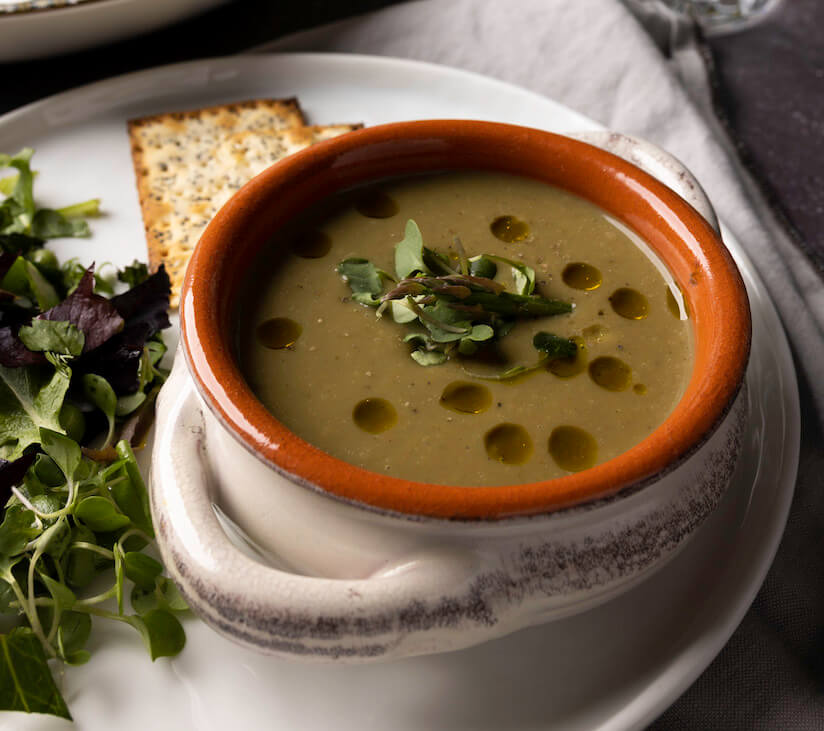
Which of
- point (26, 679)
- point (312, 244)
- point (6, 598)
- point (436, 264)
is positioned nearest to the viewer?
point (26, 679)

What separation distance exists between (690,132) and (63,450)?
76.9 inches

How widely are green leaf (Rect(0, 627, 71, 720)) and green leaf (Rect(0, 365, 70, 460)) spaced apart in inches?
15.8

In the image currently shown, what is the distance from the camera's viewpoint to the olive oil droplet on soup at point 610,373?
1.47 metres

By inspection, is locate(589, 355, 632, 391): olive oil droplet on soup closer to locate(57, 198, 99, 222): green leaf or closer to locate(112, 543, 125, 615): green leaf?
locate(112, 543, 125, 615): green leaf

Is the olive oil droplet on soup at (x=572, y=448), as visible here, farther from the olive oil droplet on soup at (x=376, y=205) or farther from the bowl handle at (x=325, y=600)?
the olive oil droplet on soup at (x=376, y=205)

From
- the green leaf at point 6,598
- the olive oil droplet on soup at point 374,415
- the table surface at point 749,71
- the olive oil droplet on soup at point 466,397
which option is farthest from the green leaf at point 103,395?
the table surface at point 749,71

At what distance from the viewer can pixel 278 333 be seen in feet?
5.06

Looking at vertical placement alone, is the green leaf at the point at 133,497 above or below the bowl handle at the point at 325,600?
below

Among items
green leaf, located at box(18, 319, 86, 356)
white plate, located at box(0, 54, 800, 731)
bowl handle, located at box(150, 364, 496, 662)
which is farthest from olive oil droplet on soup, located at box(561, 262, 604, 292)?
green leaf, located at box(18, 319, 86, 356)

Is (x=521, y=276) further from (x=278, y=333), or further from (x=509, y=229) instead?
(x=278, y=333)

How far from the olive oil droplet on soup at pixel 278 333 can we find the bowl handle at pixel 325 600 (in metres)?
0.31

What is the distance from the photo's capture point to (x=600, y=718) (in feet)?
4.56

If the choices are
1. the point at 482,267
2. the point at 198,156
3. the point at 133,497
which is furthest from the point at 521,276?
the point at 198,156

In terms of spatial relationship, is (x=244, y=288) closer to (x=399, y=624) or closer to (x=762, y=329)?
(x=399, y=624)
